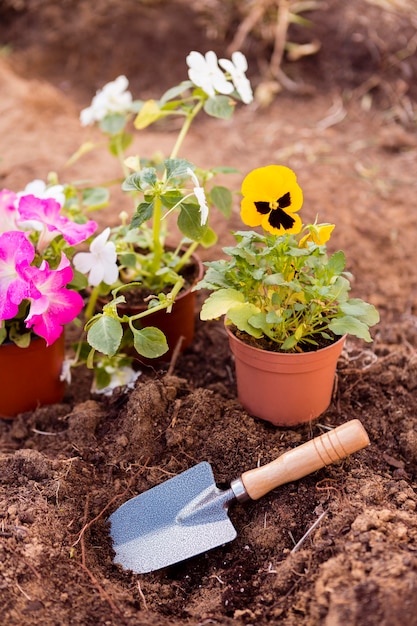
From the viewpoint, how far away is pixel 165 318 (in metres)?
1.98

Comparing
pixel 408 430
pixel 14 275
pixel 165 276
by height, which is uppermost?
pixel 14 275

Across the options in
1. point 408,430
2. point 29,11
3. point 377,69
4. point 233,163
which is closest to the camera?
point 408,430

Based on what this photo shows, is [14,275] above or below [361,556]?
above

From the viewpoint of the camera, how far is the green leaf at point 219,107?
1.91 metres

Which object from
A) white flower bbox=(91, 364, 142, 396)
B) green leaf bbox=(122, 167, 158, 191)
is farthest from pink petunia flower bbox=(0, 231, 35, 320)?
white flower bbox=(91, 364, 142, 396)

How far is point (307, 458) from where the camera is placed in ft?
5.01

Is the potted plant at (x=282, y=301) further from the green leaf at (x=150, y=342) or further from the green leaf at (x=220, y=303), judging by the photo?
the green leaf at (x=150, y=342)

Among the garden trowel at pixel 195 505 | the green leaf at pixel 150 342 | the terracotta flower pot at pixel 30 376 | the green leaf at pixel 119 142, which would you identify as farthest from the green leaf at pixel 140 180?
the garden trowel at pixel 195 505

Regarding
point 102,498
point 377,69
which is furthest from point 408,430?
point 377,69

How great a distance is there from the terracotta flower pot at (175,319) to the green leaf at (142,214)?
31 cm

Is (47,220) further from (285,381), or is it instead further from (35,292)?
(285,381)

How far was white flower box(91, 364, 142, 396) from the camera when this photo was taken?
76.9 inches

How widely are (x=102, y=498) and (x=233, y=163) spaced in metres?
2.03

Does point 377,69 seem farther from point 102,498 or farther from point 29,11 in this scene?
point 102,498
